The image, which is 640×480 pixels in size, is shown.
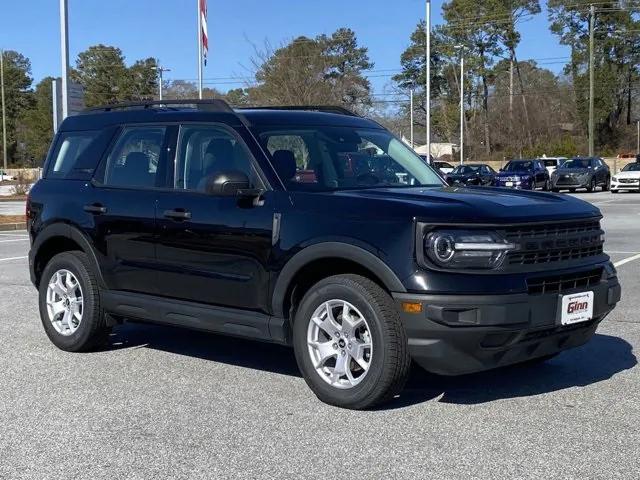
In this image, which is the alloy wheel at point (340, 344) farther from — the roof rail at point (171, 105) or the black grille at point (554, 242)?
the roof rail at point (171, 105)

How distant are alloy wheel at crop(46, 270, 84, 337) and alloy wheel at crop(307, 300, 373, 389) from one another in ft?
7.92

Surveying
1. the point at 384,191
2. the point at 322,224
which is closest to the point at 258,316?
the point at 322,224

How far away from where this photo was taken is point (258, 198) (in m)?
5.65

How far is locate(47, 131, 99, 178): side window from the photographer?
7.06 meters

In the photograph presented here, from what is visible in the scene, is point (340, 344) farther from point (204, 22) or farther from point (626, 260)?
point (204, 22)

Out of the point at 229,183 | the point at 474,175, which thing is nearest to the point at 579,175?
the point at 474,175

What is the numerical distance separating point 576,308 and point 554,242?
43 centimetres

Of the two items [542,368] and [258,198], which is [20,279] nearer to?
[258,198]

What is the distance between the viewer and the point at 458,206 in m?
5.00

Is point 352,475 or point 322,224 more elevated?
point 322,224

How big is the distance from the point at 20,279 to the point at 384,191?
714 centimetres

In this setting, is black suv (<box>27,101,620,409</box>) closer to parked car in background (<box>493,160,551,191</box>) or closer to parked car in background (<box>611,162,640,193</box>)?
parked car in background (<box>493,160,551,191</box>)

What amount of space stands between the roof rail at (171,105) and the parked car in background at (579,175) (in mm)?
33727

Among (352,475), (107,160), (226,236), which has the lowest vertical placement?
(352,475)
